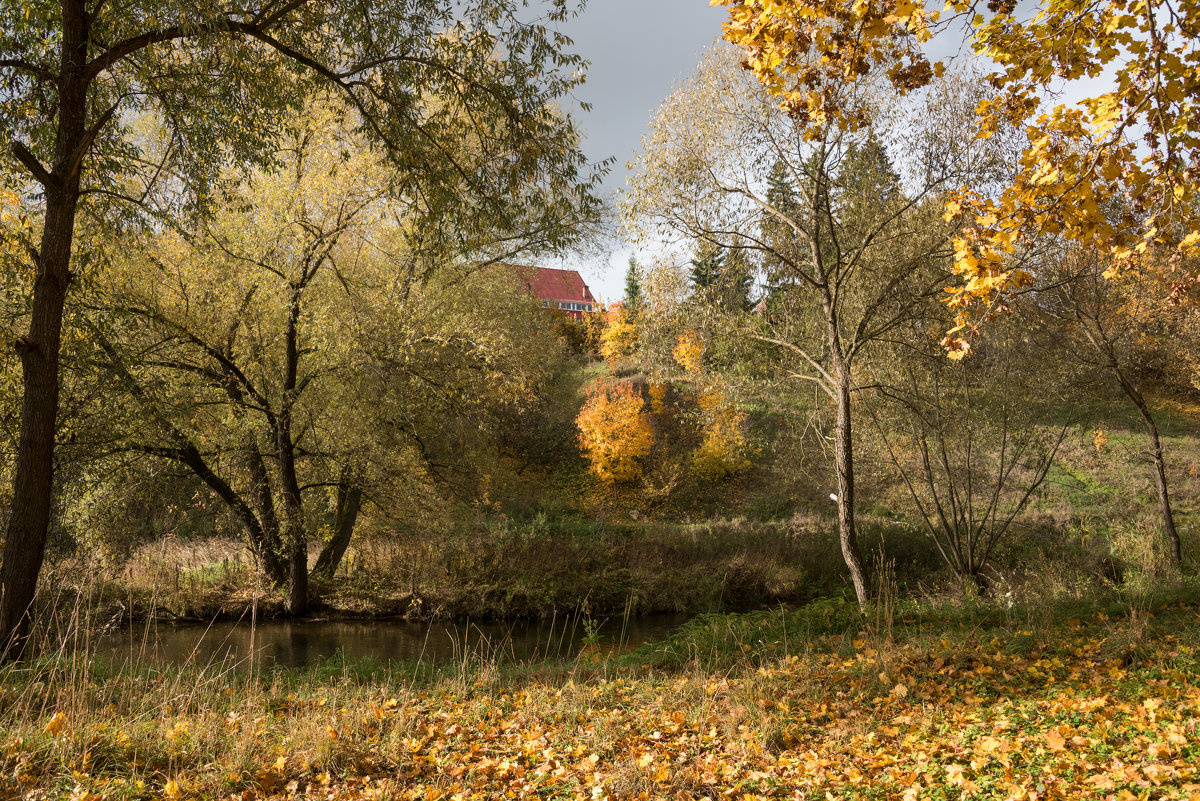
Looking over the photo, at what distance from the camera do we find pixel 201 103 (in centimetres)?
643

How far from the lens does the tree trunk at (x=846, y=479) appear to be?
802cm

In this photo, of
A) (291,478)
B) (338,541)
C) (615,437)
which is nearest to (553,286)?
(615,437)

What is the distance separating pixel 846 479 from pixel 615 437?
15.6 m

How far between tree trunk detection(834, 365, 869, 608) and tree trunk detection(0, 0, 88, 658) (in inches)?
308

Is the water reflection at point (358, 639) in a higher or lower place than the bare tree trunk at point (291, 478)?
lower

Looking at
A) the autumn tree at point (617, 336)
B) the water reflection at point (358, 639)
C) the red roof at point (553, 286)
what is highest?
the red roof at point (553, 286)

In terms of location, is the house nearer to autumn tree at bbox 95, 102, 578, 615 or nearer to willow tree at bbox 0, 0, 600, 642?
autumn tree at bbox 95, 102, 578, 615

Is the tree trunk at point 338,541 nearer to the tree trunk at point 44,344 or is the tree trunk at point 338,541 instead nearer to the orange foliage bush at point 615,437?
the tree trunk at point 44,344

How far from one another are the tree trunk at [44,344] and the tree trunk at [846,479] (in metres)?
7.82

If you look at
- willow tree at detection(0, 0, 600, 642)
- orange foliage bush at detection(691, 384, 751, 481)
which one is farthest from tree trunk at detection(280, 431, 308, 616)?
orange foliage bush at detection(691, 384, 751, 481)

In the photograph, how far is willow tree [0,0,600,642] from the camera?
5.46 meters

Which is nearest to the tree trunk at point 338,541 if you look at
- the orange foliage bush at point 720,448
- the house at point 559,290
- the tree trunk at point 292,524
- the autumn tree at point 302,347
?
the autumn tree at point 302,347

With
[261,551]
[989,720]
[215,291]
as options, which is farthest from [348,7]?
[261,551]

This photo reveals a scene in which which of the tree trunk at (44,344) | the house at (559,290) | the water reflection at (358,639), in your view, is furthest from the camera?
the house at (559,290)
